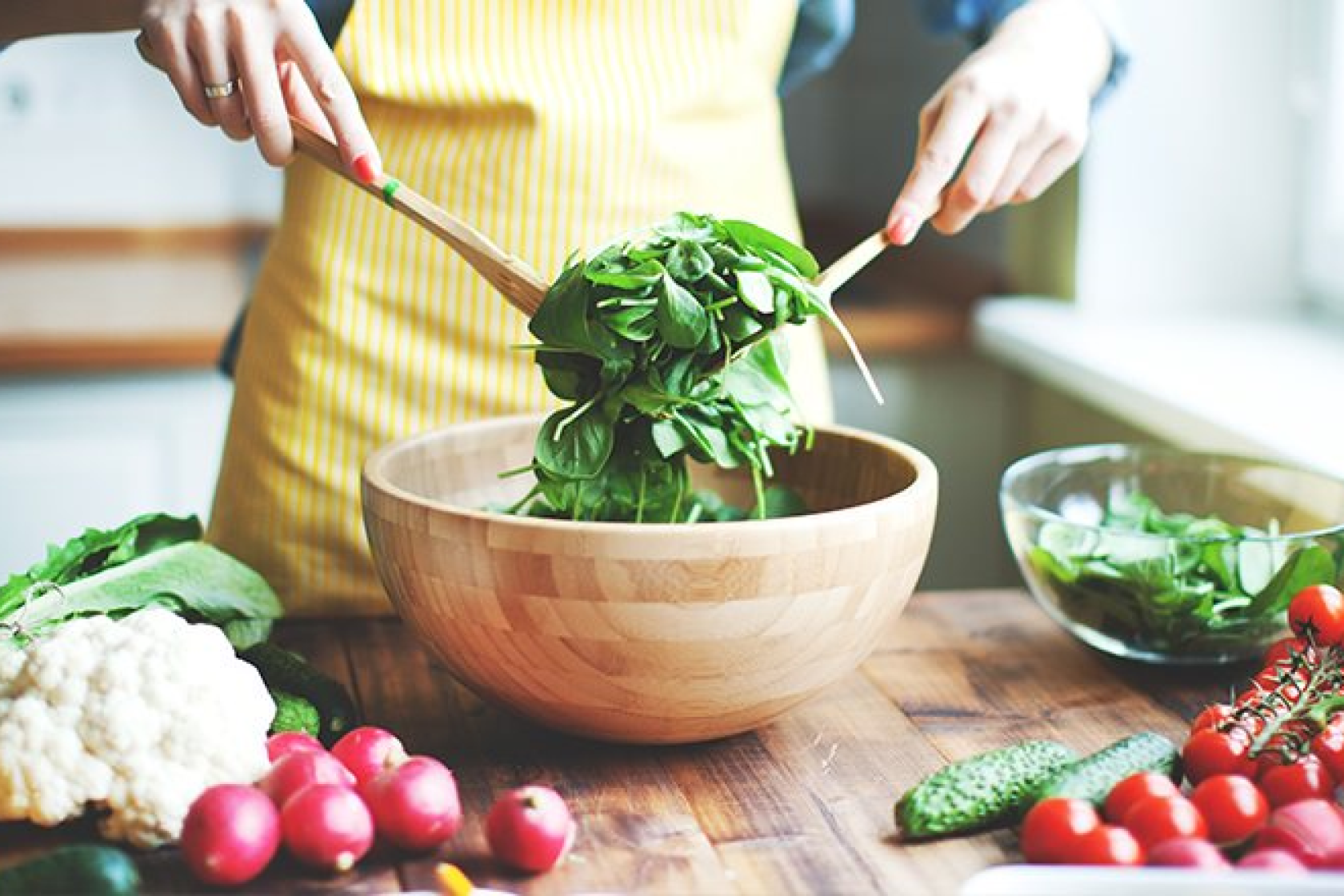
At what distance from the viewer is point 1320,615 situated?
42.4 inches

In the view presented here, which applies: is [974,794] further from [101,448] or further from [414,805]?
[101,448]

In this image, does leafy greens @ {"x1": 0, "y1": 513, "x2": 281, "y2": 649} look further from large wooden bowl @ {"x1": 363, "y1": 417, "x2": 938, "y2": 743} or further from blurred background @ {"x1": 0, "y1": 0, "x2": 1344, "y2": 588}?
blurred background @ {"x1": 0, "y1": 0, "x2": 1344, "y2": 588}

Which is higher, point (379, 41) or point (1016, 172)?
point (379, 41)

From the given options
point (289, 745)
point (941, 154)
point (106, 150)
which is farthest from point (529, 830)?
point (106, 150)

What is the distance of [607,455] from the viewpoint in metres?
1.04

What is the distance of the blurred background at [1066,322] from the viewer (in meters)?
2.04

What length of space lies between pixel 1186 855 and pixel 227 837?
1.59 feet

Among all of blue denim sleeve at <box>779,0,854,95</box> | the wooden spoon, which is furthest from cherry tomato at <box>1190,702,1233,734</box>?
blue denim sleeve at <box>779,0,854,95</box>

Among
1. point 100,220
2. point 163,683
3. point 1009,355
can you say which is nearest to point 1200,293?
point 1009,355

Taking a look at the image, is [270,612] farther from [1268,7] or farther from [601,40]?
[1268,7]

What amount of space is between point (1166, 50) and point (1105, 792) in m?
1.42

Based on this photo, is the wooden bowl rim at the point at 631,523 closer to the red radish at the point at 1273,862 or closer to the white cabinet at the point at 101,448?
the red radish at the point at 1273,862

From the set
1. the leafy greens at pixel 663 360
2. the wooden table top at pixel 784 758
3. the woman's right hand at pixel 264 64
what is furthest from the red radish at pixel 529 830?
the woman's right hand at pixel 264 64

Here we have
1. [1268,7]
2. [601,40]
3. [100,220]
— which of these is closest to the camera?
[601,40]
